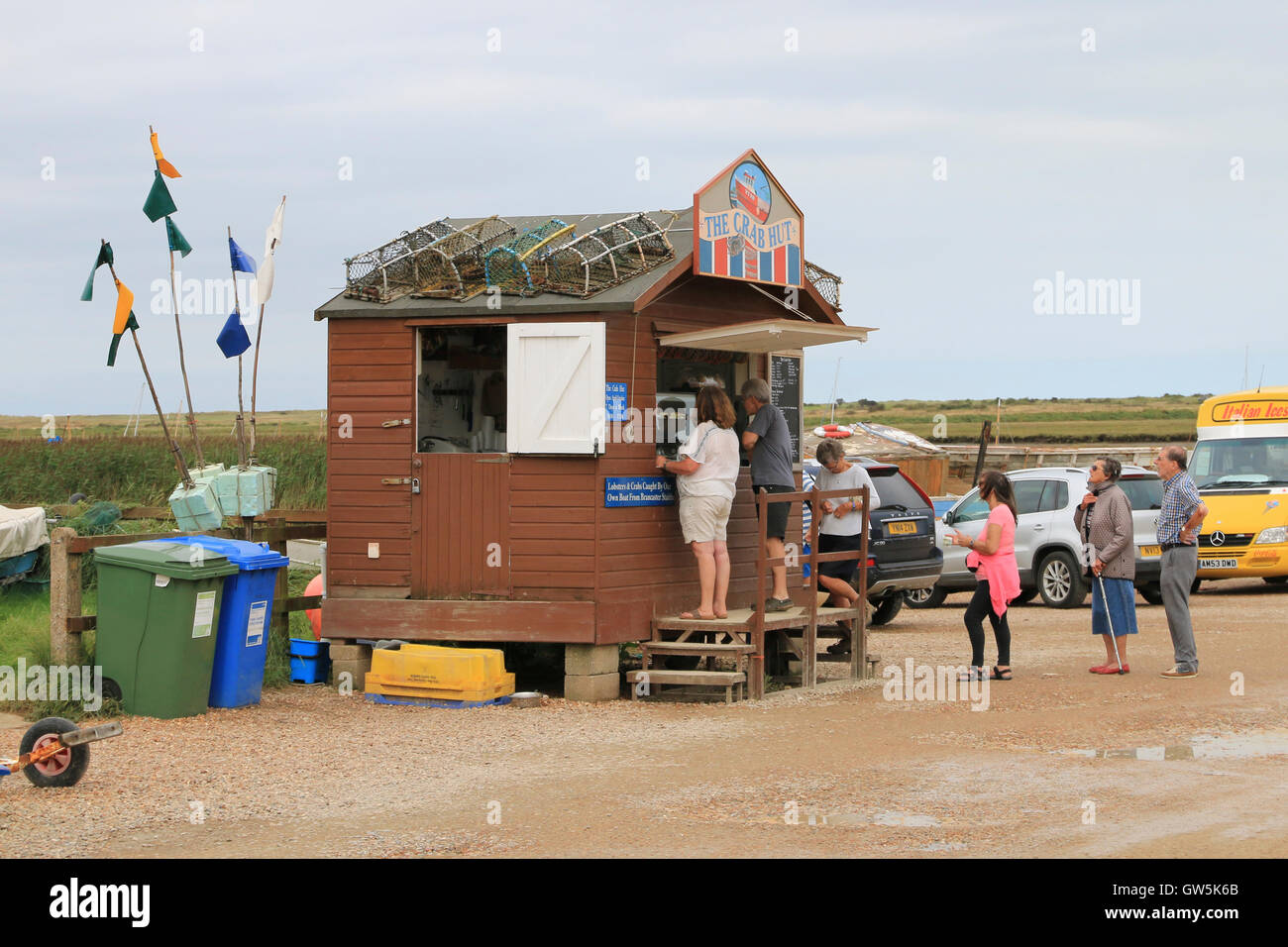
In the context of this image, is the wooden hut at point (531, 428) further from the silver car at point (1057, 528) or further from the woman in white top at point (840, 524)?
the silver car at point (1057, 528)

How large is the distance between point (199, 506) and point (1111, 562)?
759 cm

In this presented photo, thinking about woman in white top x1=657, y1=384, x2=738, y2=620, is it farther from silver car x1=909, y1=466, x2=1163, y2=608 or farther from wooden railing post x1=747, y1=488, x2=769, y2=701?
silver car x1=909, y1=466, x2=1163, y2=608

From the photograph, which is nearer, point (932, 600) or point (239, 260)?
point (239, 260)

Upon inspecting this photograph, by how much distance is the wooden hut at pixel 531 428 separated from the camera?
11.2 metres

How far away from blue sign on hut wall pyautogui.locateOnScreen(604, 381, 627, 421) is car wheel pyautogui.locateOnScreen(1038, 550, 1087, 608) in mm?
9444

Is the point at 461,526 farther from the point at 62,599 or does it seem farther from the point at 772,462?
the point at 62,599

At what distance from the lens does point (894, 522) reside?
16672 mm

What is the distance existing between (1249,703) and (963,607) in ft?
31.9

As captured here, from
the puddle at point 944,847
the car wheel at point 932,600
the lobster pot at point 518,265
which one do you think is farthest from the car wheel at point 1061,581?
the puddle at point 944,847

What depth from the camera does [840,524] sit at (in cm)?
1251

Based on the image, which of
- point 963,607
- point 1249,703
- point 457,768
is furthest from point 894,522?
point 457,768

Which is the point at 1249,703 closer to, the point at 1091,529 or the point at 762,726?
the point at 1091,529

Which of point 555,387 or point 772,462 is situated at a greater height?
point 555,387

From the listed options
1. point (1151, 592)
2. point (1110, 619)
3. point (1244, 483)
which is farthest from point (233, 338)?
point (1244, 483)
